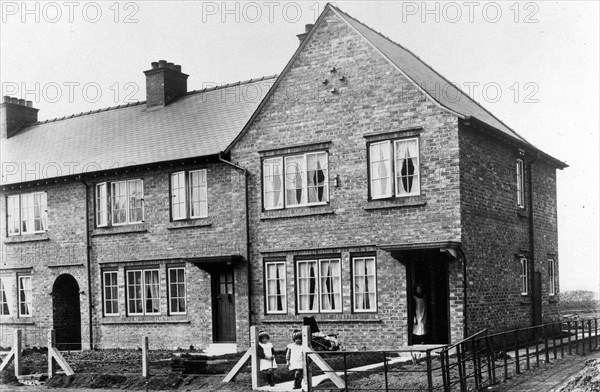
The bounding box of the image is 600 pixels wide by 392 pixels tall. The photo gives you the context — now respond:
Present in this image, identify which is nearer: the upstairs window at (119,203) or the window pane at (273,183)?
the window pane at (273,183)

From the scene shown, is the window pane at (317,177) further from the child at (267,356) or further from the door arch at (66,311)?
the door arch at (66,311)

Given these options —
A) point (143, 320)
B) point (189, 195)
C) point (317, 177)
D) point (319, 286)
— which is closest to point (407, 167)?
point (317, 177)

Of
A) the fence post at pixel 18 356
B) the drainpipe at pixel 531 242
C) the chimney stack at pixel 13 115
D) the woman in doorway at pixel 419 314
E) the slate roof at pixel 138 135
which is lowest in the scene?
the fence post at pixel 18 356

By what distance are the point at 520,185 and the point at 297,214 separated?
699cm

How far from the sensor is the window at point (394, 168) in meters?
21.5

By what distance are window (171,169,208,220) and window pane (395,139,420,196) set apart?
21.8ft

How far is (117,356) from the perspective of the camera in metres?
24.2

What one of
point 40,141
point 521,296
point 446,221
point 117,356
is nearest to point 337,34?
point 446,221

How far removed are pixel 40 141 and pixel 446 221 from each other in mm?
18368

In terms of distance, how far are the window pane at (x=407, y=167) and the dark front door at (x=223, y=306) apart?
6332 mm

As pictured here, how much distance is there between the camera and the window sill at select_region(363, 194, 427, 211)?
21.3m

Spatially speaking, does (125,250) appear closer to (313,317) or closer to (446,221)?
(313,317)

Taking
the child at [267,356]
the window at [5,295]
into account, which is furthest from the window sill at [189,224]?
the child at [267,356]

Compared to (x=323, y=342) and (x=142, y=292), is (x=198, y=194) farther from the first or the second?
(x=323, y=342)
